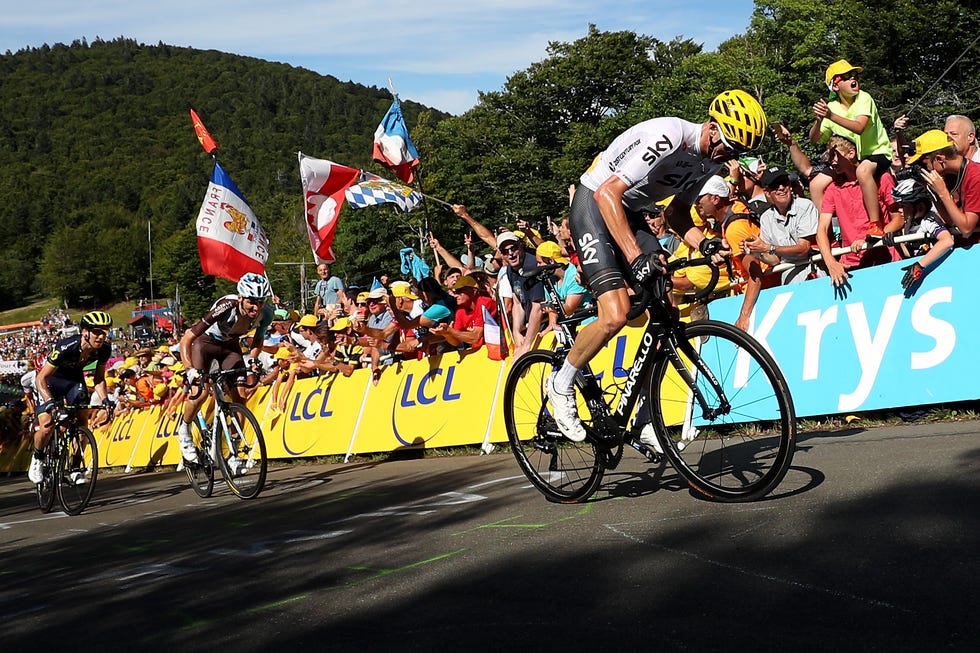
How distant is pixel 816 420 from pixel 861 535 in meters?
4.56

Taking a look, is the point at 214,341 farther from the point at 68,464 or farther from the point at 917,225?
the point at 917,225

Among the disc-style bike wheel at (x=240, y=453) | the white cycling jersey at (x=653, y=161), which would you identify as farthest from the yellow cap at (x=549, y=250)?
the white cycling jersey at (x=653, y=161)

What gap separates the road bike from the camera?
406 inches

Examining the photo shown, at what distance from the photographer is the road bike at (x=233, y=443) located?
10.3 metres

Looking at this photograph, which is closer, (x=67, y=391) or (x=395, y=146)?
(x=67, y=391)

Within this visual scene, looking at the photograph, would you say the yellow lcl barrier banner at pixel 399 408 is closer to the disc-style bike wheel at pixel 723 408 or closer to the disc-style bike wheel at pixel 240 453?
the disc-style bike wheel at pixel 240 453

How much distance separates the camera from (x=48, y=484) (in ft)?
40.7

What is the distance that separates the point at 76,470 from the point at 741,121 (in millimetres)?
9565

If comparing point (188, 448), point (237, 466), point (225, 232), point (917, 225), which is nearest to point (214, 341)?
point (188, 448)

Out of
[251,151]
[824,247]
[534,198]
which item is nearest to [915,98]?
[534,198]

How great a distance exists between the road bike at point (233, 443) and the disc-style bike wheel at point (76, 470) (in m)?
1.58

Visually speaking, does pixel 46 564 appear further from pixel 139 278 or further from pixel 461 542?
pixel 139 278

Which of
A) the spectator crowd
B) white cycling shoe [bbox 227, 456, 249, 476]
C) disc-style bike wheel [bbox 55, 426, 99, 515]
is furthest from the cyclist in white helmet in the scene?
the spectator crowd

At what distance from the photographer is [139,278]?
190 metres
